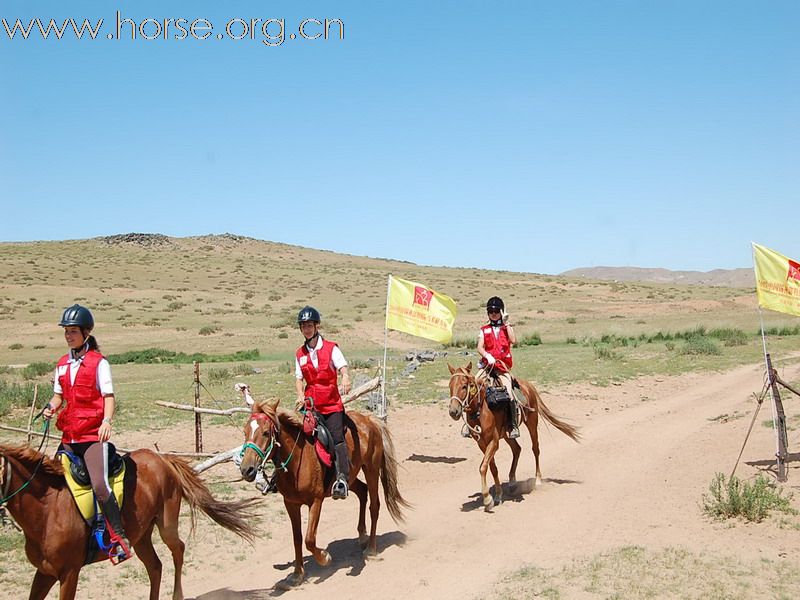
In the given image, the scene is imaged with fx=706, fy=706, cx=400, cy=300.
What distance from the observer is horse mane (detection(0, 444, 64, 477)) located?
5992 mm

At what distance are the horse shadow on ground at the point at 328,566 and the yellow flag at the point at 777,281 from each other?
274 inches

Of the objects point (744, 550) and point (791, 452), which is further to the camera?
point (791, 452)

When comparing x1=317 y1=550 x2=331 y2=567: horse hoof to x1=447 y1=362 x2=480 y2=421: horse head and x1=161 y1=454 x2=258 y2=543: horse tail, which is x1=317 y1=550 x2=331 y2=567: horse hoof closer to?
x1=161 y1=454 x2=258 y2=543: horse tail

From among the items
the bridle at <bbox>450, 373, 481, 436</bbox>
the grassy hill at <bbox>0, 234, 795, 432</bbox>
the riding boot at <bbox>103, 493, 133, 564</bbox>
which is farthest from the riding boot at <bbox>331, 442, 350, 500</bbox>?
the grassy hill at <bbox>0, 234, 795, 432</bbox>

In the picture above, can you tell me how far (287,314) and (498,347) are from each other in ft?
146

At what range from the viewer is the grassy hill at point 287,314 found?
89.8 feet

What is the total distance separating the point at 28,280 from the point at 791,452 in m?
70.9

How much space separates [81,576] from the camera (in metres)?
8.38

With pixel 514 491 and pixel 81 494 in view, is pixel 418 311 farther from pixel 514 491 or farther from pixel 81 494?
pixel 81 494

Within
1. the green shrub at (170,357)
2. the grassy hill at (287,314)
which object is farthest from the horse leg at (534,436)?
the green shrub at (170,357)

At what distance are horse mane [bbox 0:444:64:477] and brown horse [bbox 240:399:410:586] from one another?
5.63 feet

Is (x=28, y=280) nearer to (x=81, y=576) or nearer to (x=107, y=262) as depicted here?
(x=107, y=262)

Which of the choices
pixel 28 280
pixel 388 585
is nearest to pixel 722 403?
pixel 388 585

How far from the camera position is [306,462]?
8.16 m
